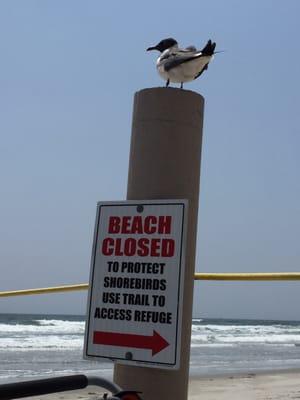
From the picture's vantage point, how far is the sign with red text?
6.30ft

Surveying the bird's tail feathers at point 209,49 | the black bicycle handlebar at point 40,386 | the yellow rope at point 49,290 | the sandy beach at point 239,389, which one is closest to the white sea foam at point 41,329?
the sandy beach at point 239,389

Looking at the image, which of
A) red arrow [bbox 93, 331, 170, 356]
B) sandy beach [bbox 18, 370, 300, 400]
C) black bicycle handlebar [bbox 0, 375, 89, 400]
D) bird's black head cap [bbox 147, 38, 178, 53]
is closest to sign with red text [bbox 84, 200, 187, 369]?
red arrow [bbox 93, 331, 170, 356]

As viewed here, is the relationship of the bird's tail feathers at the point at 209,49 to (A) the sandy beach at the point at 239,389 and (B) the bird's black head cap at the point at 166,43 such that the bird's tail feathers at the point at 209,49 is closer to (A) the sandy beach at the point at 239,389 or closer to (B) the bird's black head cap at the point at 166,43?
(B) the bird's black head cap at the point at 166,43

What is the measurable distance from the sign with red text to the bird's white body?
0.74m

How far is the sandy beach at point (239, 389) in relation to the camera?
998 centimetres

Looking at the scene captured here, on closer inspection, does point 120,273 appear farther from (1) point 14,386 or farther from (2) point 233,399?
(2) point 233,399

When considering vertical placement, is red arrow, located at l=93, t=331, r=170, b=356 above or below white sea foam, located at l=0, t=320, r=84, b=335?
above

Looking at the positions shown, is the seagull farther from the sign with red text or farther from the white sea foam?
the white sea foam

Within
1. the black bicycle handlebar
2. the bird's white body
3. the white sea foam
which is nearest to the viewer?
the black bicycle handlebar

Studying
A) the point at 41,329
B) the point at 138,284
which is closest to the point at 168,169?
the point at 138,284

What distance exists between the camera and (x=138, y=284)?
196 centimetres

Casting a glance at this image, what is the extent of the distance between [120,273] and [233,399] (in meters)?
8.56

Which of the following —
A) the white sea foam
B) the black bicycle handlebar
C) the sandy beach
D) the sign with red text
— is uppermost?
the sign with red text

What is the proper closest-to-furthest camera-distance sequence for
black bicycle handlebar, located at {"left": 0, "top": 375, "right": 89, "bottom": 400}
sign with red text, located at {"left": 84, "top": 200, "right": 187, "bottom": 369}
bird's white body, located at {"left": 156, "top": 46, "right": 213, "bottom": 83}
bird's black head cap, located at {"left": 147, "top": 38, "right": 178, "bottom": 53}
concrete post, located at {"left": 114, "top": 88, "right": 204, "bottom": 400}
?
black bicycle handlebar, located at {"left": 0, "top": 375, "right": 89, "bottom": 400}, sign with red text, located at {"left": 84, "top": 200, "right": 187, "bottom": 369}, concrete post, located at {"left": 114, "top": 88, "right": 204, "bottom": 400}, bird's white body, located at {"left": 156, "top": 46, "right": 213, "bottom": 83}, bird's black head cap, located at {"left": 147, "top": 38, "right": 178, "bottom": 53}
